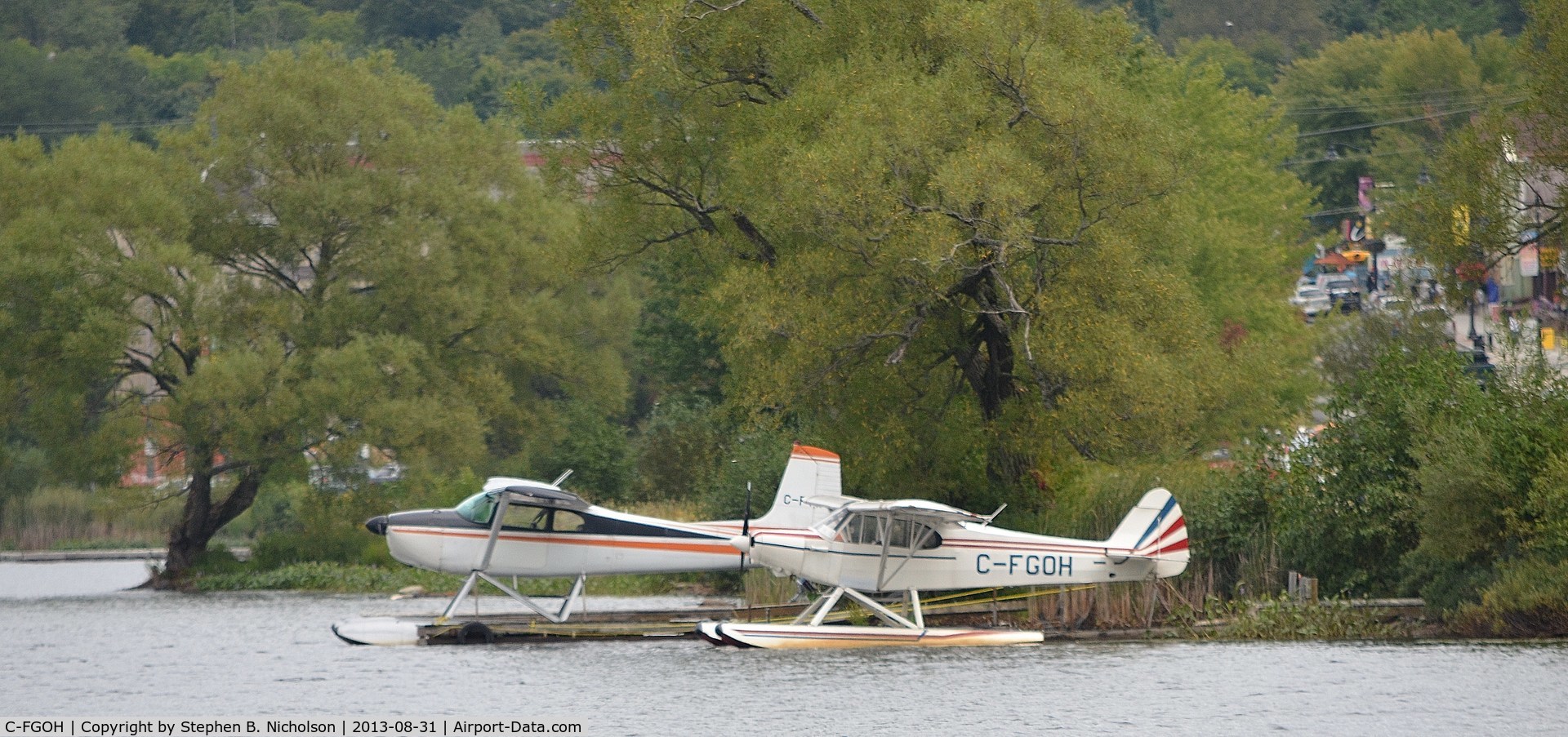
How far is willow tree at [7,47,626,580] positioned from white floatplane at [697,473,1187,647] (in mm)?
17967

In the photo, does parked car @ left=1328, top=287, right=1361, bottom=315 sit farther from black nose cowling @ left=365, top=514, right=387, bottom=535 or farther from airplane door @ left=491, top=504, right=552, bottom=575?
black nose cowling @ left=365, top=514, right=387, bottom=535

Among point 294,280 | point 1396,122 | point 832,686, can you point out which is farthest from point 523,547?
point 1396,122

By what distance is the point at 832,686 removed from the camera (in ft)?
66.9

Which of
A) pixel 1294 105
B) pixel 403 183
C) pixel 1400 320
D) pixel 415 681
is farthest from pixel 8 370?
pixel 1294 105

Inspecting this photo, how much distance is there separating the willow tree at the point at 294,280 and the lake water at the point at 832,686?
1297 centimetres

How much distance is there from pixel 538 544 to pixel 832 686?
5220 millimetres

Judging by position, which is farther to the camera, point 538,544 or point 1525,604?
point 538,544

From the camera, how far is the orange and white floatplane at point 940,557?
74.1 ft

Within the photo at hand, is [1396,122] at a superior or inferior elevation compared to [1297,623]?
superior

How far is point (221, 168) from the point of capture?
40.4 m

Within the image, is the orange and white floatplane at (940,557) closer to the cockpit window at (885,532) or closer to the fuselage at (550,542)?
the cockpit window at (885,532)

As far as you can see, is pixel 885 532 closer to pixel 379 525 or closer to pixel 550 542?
pixel 550 542
